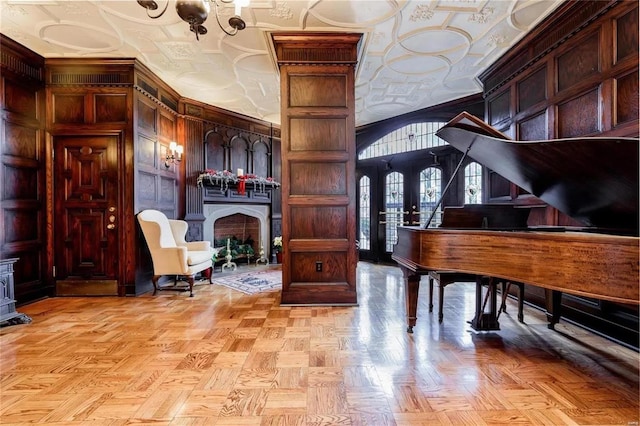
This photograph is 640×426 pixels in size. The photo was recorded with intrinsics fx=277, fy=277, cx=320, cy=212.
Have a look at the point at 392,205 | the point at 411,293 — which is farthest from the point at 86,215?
the point at 392,205

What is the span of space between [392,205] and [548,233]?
414 cm

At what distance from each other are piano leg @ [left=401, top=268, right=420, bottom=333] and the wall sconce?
373 cm

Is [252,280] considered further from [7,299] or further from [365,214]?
[365,214]

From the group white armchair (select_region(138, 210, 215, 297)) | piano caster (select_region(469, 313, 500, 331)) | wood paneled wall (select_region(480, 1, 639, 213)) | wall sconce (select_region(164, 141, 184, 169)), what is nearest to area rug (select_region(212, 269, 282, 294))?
white armchair (select_region(138, 210, 215, 297))

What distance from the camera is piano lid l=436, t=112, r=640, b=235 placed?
1312 mm

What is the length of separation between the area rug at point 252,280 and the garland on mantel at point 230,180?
151 centimetres

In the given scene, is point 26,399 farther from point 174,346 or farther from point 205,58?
point 205,58

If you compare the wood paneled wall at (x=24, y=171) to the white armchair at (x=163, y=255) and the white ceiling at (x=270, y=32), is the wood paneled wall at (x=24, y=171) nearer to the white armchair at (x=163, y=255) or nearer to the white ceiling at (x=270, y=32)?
the white ceiling at (x=270, y=32)

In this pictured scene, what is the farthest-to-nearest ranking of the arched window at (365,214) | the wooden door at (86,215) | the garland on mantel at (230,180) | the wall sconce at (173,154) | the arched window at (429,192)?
1. the arched window at (365,214)
2. the arched window at (429,192)
3. the garland on mantel at (230,180)
4. the wall sconce at (173,154)
5. the wooden door at (86,215)

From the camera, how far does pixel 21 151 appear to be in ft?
10.2

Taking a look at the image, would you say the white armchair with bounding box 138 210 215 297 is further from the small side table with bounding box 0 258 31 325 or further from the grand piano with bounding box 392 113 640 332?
the grand piano with bounding box 392 113 640 332

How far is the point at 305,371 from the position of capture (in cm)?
172

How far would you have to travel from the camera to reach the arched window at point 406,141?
16.8 feet

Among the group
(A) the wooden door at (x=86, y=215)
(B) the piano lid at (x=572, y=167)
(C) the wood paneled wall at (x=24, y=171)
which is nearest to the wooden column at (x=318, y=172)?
(B) the piano lid at (x=572, y=167)
